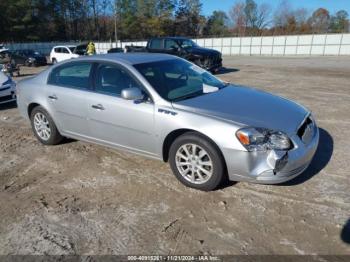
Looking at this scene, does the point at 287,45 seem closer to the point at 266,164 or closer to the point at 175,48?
the point at 175,48

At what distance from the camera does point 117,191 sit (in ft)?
12.9

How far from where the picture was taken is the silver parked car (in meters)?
3.46

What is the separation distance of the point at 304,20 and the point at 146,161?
72.2 m

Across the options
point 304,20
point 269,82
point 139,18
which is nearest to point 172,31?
point 139,18

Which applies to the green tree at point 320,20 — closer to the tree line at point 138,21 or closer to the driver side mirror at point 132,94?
the tree line at point 138,21

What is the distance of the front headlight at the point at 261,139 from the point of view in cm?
340

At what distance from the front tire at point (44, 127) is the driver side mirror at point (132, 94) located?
188cm

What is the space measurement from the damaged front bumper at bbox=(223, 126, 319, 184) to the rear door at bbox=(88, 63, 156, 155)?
109 cm

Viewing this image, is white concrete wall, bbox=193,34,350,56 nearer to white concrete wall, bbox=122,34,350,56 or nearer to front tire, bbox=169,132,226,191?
white concrete wall, bbox=122,34,350,56

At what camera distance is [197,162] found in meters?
3.74

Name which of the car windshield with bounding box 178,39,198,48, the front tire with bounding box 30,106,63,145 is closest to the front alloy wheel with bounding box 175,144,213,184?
the front tire with bounding box 30,106,63,145

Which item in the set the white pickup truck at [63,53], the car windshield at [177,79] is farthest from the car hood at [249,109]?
the white pickup truck at [63,53]

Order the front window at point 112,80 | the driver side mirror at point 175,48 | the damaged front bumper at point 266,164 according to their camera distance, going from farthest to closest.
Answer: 1. the driver side mirror at point 175,48
2. the front window at point 112,80
3. the damaged front bumper at point 266,164

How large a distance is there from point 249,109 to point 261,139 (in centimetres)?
58
